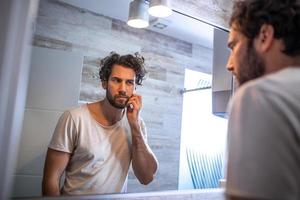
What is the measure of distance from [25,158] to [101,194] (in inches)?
11.0

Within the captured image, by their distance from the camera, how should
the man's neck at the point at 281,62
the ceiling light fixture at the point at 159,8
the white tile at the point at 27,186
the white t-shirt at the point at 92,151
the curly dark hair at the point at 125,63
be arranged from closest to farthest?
the man's neck at the point at 281,62 → the white tile at the point at 27,186 → the white t-shirt at the point at 92,151 → the curly dark hair at the point at 125,63 → the ceiling light fixture at the point at 159,8

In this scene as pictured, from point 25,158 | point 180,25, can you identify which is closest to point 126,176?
point 25,158

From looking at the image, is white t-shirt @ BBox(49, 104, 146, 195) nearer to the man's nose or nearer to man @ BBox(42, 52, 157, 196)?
man @ BBox(42, 52, 157, 196)

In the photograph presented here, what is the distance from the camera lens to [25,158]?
85cm

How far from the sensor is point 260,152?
1.47ft

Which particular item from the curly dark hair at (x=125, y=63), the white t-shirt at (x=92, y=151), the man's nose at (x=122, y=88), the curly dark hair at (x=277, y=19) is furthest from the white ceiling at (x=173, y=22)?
the curly dark hair at (x=277, y=19)

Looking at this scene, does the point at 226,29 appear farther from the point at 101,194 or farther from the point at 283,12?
the point at 101,194

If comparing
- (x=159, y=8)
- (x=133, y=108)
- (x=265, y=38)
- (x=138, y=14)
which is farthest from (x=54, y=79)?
(x=265, y=38)

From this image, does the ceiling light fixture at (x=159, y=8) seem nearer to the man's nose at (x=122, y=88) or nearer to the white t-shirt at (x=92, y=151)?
the man's nose at (x=122, y=88)

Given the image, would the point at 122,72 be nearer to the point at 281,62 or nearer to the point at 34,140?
the point at 34,140

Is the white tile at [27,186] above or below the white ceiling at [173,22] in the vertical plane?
below

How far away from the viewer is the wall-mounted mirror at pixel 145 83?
89 centimetres

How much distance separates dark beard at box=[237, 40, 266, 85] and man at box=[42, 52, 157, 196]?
0.49 metres

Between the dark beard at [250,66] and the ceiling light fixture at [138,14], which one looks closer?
the dark beard at [250,66]
